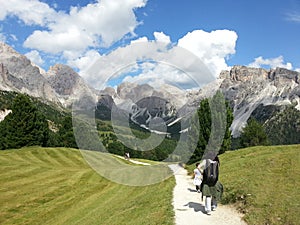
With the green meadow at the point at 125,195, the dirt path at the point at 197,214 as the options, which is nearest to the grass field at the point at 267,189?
the green meadow at the point at 125,195

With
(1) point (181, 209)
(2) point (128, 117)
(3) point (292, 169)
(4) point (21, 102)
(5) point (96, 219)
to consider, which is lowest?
(5) point (96, 219)

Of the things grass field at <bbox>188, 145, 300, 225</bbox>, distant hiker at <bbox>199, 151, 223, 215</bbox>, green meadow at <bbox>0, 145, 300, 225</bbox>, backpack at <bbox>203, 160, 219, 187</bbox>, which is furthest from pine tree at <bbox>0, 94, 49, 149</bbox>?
backpack at <bbox>203, 160, 219, 187</bbox>

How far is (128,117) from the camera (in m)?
21.1

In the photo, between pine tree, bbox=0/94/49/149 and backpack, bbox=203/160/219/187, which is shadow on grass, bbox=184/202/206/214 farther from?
pine tree, bbox=0/94/49/149

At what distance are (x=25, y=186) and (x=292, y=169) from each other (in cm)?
3026

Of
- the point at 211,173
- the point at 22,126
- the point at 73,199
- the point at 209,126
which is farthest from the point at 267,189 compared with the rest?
the point at 22,126

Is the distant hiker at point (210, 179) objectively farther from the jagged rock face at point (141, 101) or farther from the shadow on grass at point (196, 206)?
the jagged rock face at point (141, 101)

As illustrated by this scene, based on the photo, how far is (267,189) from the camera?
22.5m

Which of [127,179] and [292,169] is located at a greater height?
[292,169]

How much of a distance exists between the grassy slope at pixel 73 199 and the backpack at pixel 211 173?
10.1 feet

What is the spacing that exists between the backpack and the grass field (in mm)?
2893

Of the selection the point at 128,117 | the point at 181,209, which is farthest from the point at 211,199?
the point at 128,117

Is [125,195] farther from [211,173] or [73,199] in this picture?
[211,173]

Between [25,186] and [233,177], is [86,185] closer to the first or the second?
[25,186]
